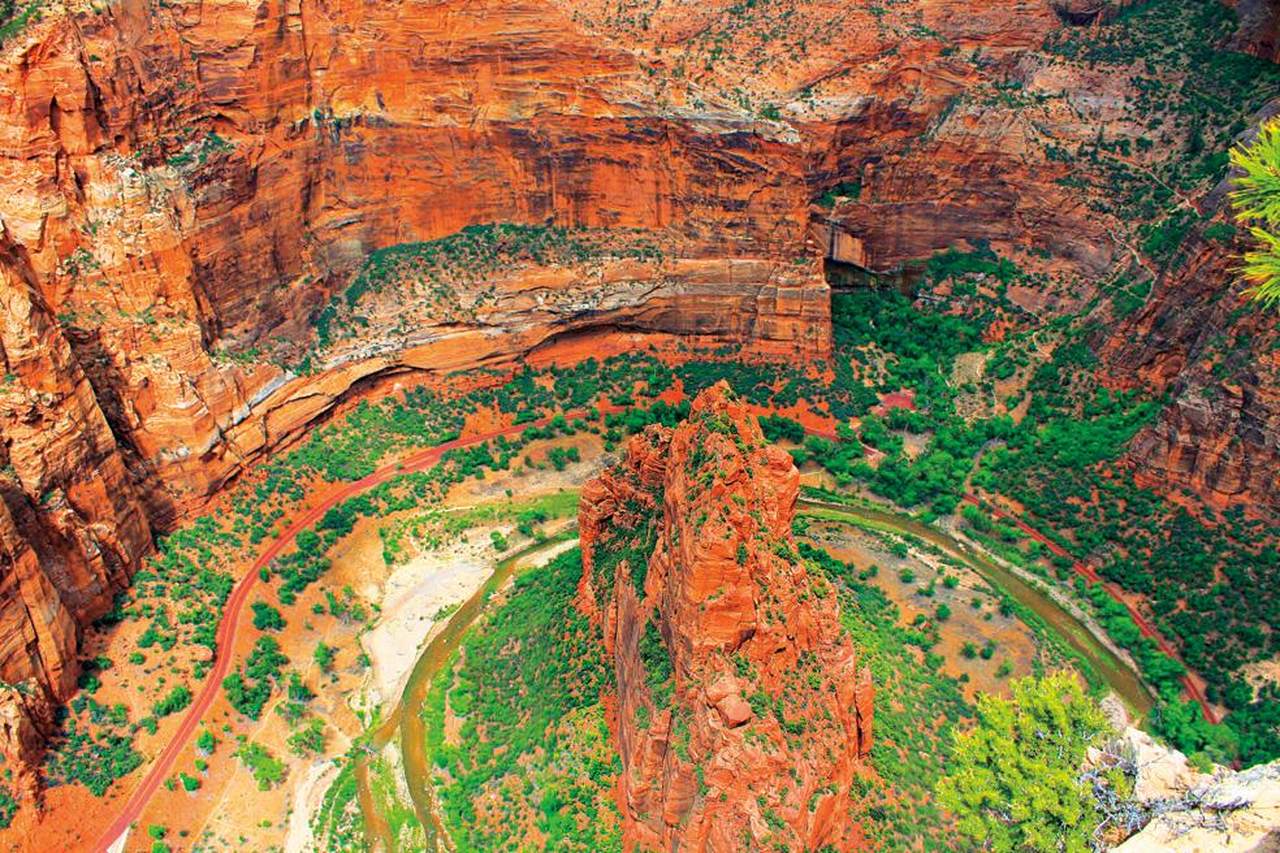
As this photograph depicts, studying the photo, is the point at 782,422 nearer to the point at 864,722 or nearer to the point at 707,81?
the point at 707,81

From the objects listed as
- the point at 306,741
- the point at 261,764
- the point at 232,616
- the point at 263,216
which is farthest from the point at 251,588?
the point at 263,216

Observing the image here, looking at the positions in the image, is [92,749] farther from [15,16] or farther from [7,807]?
[15,16]

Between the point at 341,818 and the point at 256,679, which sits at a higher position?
the point at 256,679

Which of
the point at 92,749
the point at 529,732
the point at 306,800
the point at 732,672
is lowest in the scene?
the point at 306,800

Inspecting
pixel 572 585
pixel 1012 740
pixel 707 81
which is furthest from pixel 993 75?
pixel 1012 740

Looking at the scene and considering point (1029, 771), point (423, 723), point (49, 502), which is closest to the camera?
point (1029, 771)

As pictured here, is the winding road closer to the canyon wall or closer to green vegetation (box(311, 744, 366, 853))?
the canyon wall

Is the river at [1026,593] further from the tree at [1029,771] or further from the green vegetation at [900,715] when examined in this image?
the tree at [1029,771]
